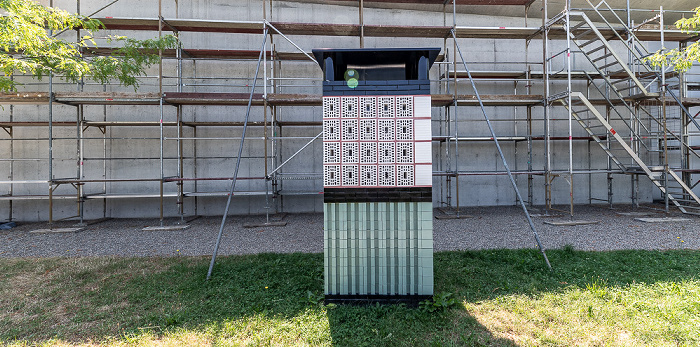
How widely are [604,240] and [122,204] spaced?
11247 mm

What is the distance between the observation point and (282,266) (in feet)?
14.3

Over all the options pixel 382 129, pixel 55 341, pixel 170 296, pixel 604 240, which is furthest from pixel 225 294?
pixel 604 240

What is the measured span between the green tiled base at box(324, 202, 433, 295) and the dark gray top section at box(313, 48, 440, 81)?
130cm

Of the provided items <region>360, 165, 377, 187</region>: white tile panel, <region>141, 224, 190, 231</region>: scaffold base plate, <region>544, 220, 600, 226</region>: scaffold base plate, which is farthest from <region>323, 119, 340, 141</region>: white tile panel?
<region>544, 220, 600, 226</region>: scaffold base plate

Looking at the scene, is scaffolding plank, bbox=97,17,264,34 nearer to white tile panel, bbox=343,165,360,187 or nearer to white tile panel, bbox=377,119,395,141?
white tile panel, bbox=377,119,395,141

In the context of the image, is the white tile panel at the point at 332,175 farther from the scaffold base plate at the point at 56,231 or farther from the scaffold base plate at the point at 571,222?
the scaffold base plate at the point at 56,231

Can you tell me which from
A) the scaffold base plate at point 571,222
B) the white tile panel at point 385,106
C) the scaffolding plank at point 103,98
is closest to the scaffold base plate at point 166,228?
the scaffolding plank at point 103,98

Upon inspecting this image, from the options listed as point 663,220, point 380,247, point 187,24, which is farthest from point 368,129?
point 663,220

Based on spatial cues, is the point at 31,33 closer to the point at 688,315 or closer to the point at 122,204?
the point at 122,204

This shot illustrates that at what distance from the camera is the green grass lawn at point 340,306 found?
2666 mm

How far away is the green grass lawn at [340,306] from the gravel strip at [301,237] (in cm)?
85

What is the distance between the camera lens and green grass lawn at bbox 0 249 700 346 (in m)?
2.67

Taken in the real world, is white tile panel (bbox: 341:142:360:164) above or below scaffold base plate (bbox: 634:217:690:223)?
above

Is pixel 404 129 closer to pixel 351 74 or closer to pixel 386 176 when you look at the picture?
pixel 386 176
